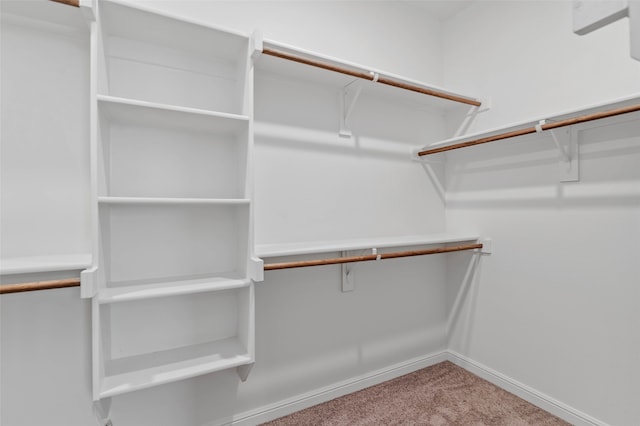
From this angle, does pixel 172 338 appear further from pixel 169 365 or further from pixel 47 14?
pixel 47 14

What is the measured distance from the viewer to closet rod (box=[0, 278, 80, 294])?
1.03m

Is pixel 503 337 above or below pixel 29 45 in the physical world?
below

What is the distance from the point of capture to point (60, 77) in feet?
4.25

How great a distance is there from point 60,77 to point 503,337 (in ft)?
8.49

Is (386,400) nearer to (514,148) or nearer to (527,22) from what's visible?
(514,148)

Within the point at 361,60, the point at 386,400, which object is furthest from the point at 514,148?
the point at 386,400

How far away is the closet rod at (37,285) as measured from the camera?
1.03 metres

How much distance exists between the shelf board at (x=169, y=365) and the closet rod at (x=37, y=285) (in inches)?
15.9

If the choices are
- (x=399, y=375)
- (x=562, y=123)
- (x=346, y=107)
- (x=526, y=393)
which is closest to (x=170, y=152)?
(x=346, y=107)

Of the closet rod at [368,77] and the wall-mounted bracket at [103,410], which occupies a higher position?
the closet rod at [368,77]

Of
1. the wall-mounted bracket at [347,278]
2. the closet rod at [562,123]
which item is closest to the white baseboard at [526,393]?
the wall-mounted bracket at [347,278]

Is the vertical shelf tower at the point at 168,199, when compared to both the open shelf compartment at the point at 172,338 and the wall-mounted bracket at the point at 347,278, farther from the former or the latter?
the wall-mounted bracket at the point at 347,278

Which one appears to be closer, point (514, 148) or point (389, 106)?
point (514, 148)

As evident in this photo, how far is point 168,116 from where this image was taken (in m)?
1.34
